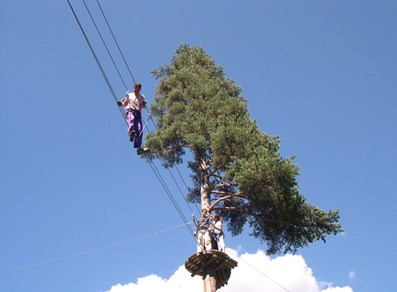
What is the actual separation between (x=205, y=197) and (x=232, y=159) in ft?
5.10

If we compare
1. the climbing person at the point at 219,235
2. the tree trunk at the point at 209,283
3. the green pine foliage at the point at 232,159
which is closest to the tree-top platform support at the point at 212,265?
the tree trunk at the point at 209,283

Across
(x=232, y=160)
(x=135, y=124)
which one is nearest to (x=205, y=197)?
(x=232, y=160)

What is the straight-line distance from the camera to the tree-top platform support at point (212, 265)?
10594 mm

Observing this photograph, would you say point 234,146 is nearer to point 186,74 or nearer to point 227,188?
point 227,188

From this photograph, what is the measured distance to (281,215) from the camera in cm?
1248

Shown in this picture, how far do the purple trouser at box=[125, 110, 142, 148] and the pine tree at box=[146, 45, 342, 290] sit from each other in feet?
13.2

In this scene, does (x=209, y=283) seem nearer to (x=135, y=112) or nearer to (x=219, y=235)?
(x=219, y=235)

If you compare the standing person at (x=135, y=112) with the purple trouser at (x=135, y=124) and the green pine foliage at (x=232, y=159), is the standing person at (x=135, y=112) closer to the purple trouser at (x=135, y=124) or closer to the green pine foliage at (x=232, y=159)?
the purple trouser at (x=135, y=124)

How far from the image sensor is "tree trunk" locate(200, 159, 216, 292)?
1066cm

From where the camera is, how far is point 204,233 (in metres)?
11.6

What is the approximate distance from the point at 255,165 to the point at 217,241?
2.38 m

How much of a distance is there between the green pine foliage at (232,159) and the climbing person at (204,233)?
112cm

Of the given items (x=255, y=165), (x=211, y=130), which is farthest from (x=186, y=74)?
(x=255, y=165)

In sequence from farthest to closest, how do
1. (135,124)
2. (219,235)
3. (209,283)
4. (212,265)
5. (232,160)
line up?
(232,160)
(219,235)
(212,265)
(209,283)
(135,124)
